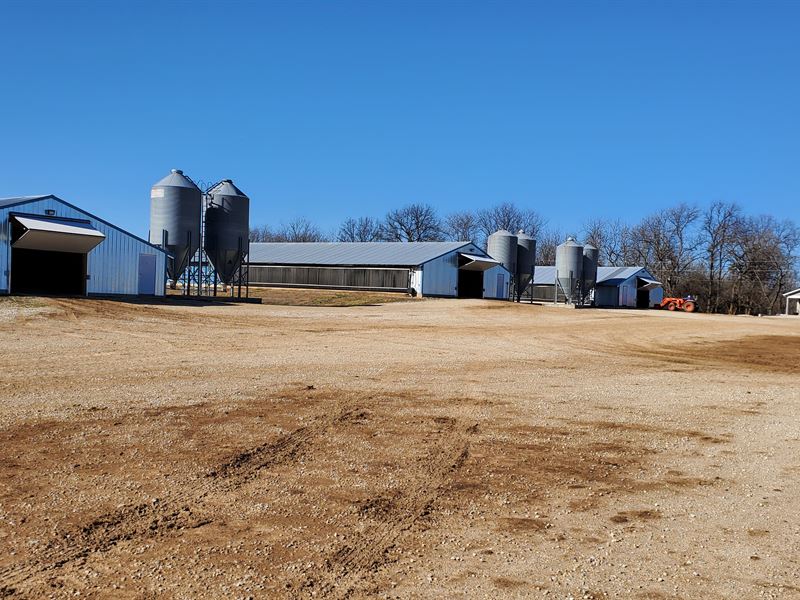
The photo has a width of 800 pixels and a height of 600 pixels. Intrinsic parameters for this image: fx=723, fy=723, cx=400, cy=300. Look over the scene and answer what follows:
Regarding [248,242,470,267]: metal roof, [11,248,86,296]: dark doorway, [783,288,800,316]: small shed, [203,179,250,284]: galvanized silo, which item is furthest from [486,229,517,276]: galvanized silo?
[11,248,86,296]: dark doorway

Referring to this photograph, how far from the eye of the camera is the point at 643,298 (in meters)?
Answer: 74.9

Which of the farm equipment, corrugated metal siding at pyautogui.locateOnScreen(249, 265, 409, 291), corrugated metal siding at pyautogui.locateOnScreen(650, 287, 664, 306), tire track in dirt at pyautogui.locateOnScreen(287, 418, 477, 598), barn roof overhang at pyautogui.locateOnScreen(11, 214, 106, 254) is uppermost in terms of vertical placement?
barn roof overhang at pyautogui.locateOnScreen(11, 214, 106, 254)

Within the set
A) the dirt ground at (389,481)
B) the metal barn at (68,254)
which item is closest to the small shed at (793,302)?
the metal barn at (68,254)

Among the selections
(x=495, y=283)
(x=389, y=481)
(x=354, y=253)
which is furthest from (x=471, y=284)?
(x=389, y=481)

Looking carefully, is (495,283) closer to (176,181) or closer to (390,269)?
(390,269)

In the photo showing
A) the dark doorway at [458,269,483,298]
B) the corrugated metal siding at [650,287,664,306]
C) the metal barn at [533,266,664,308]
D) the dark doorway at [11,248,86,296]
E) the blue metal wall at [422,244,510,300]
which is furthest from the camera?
the corrugated metal siding at [650,287,664,306]

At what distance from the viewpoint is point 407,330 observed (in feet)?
81.6

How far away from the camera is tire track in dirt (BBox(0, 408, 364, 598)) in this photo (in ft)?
13.9

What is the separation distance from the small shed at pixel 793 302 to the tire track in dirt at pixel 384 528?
76954mm

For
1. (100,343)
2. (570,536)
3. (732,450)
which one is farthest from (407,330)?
(570,536)

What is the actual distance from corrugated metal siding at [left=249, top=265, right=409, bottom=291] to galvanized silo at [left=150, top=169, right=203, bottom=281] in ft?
57.6

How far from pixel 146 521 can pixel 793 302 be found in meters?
90.0

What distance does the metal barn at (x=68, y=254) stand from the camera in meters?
30.9

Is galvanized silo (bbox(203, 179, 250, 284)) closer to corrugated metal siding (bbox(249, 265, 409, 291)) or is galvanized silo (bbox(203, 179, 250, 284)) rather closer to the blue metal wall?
corrugated metal siding (bbox(249, 265, 409, 291))
